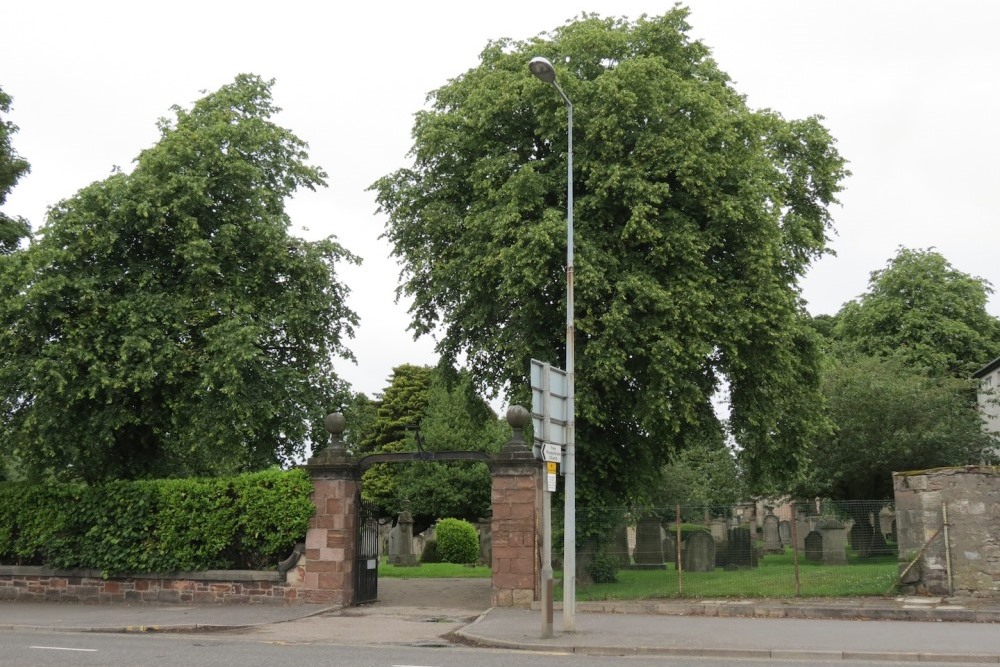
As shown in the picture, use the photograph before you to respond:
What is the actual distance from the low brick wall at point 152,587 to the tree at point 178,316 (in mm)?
2930

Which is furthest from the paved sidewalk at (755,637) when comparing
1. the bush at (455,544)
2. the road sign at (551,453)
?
the bush at (455,544)

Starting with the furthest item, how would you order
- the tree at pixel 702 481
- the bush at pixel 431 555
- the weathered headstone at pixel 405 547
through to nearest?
1. the tree at pixel 702 481
2. the bush at pixel 431 555
3. the weathered headstone at pixel 405 547

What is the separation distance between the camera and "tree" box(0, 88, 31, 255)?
96.3 ft

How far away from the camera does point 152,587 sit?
798 inches

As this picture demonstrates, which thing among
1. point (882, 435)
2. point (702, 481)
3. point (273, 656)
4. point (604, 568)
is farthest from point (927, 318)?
point (273, 656)

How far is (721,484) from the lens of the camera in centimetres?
4416

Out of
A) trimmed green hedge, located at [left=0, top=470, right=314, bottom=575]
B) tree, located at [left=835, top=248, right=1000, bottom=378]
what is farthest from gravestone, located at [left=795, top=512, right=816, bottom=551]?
tree, located at [left=835, top=248, right=1000, bottom=378]

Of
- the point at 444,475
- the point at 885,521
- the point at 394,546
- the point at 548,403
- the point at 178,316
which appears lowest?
the point at 394,546

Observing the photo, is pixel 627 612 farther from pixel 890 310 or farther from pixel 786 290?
pixel 890 310

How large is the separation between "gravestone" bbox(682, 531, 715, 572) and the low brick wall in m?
8.23

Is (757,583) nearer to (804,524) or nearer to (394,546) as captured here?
(804,524)

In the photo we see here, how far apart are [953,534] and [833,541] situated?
12.0ft

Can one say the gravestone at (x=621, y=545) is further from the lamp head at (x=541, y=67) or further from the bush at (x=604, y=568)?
the lamp head at (x=541, y=67)

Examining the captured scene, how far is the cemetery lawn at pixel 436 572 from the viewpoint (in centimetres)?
2955
